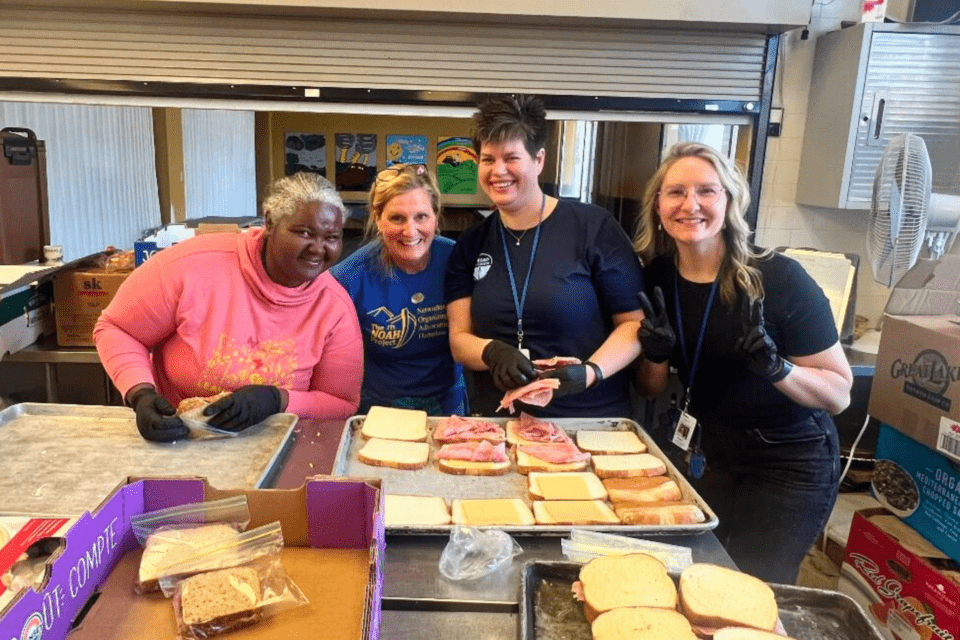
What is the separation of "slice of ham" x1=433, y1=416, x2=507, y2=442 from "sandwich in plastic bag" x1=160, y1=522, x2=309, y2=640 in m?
Result: 0.77

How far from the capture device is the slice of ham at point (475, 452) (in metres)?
1.92

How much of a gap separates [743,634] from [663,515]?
0.41 meters

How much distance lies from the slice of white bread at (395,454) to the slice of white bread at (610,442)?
18.5 inches

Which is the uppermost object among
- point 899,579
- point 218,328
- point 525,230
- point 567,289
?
point 525,230

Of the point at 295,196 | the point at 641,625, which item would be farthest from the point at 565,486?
the point at 295,196

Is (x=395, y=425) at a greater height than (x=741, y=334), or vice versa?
(x=741, y=334)

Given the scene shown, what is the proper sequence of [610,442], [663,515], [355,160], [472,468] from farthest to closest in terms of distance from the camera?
[355,160] < [610,442] < [472,468] < [663,515]

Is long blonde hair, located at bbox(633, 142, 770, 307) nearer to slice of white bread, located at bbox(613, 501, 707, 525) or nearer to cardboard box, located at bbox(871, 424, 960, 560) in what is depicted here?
slice of white bread, located at bbox(613, 501, 707, 525)

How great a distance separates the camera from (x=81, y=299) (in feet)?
11.1

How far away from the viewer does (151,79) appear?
321cm

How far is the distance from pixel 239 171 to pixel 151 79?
16.3 feet

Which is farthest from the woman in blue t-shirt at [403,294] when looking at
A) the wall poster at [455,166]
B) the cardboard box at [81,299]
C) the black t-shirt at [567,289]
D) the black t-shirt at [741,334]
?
the wall poster at [455,166]

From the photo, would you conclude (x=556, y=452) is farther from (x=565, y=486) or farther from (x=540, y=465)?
(x=565, y=486)

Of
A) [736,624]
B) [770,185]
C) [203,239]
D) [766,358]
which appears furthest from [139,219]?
[736,624]
